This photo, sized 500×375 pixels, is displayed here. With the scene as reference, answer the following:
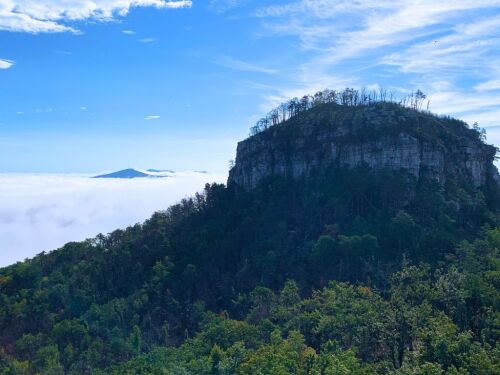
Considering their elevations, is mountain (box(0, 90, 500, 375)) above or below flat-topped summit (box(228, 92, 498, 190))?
below

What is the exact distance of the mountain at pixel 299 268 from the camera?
37.3m

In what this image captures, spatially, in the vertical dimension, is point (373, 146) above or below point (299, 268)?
above

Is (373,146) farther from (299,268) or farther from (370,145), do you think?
(299,268)

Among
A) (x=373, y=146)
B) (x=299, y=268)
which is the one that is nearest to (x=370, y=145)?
(x=373, y=146)

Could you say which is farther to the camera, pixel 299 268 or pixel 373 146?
pixel 373 146

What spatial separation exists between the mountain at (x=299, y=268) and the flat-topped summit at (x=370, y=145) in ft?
0.84

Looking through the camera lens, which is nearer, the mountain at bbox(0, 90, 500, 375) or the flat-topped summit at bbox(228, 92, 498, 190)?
the mountain at bbox(0, 90, 500, 375)

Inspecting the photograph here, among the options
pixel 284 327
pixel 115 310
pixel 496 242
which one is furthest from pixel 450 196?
pixel 115 310

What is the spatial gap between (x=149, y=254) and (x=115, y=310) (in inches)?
694

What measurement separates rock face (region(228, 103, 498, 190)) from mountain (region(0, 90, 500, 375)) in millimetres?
246

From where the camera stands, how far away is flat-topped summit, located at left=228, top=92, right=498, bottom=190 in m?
74.8

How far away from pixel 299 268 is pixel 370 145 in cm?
2525

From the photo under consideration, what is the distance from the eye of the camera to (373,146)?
254 ft

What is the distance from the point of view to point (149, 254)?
8044 centimetres
